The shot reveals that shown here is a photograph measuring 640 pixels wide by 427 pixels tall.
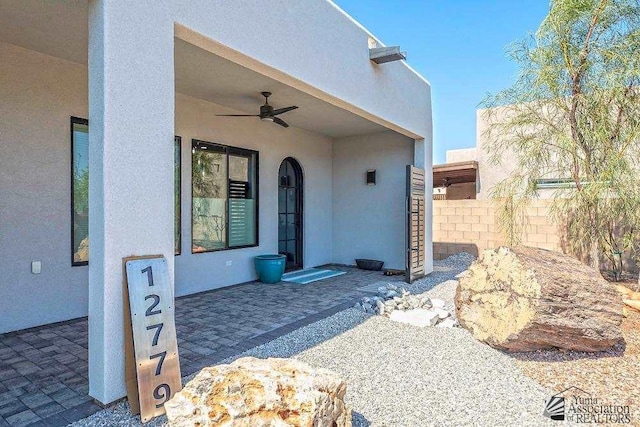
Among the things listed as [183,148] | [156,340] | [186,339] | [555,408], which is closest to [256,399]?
[156,340]

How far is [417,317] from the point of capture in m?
5.14

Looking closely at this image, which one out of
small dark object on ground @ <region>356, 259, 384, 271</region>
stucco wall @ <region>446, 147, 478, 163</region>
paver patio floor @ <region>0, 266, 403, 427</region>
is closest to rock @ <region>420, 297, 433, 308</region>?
paver patio floor @ <region>0, 266, 403, 427</region>

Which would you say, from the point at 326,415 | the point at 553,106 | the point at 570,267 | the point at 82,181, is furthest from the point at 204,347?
the point at 553,106

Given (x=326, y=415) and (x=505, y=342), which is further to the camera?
(x=505, y=342)

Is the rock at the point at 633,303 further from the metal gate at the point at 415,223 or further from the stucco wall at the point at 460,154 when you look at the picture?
the stucco wall at the point at 460,154

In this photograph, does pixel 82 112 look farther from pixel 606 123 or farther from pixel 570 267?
pixel 606 123

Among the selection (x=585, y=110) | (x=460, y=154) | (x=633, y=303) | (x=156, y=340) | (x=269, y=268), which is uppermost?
(x=460, y=154)

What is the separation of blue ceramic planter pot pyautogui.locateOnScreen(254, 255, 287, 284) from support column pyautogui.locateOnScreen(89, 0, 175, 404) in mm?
4504

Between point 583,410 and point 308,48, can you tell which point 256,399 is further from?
point 308,48

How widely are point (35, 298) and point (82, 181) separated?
1623 millimetres

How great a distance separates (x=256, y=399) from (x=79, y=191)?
4.47 meters

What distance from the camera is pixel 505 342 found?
3895 mm

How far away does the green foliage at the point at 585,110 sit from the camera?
18.4 ft

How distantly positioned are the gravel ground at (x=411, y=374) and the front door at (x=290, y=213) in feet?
13.1
